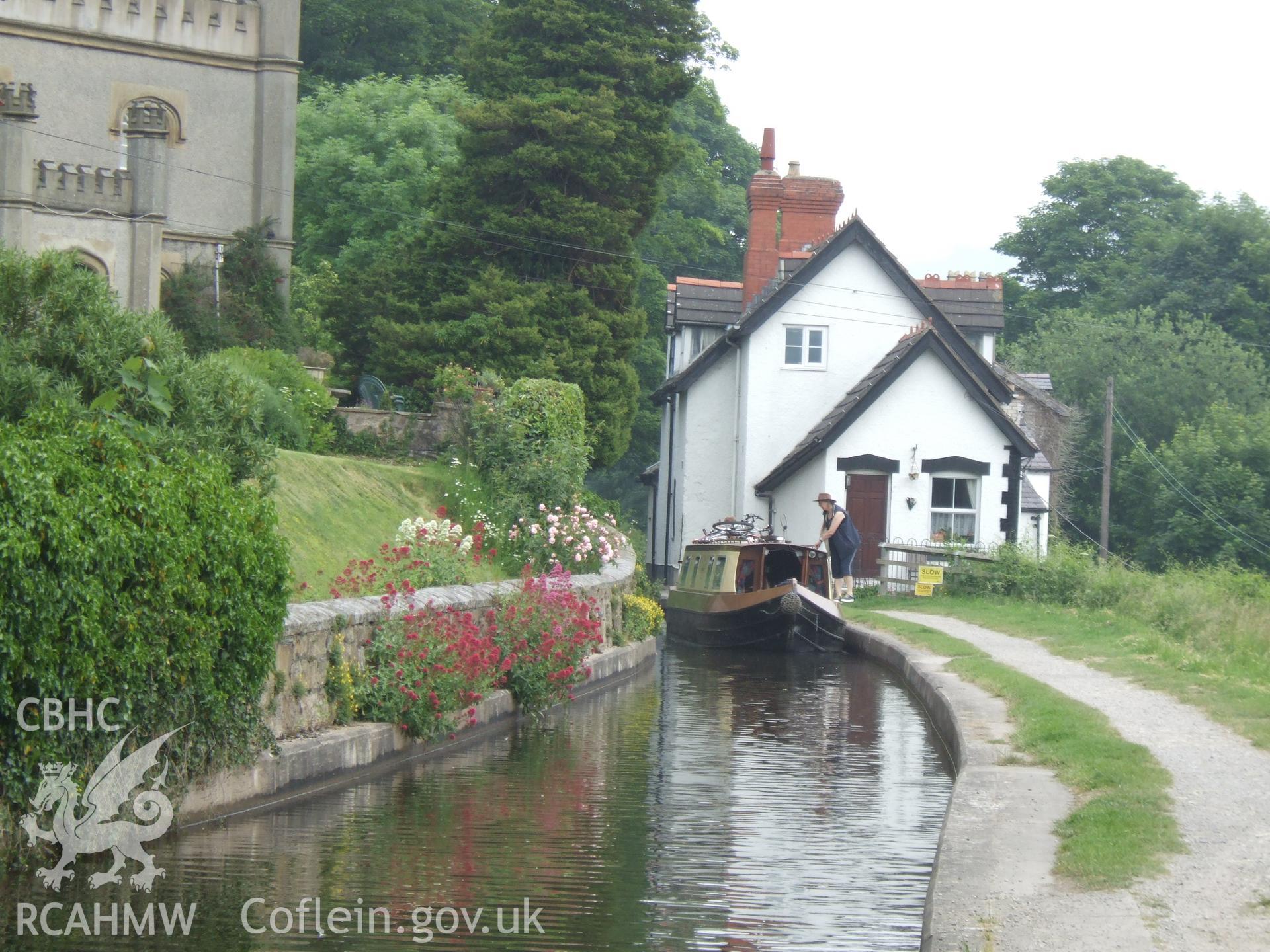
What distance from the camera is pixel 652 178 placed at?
123 ft

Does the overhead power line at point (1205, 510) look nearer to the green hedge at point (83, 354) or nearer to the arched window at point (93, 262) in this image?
the arched window at point (93, 262)

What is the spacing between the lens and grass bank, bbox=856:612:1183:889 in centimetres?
781

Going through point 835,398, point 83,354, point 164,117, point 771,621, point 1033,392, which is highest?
point 164,117

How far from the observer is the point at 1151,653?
18.4 meters

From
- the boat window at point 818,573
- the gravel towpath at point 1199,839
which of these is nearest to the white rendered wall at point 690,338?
the boat window at point 818,573

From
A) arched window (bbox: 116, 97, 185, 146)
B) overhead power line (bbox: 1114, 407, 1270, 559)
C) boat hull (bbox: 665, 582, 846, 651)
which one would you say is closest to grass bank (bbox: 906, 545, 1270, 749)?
boat hull (bbox: 665, 582, 846, 651)

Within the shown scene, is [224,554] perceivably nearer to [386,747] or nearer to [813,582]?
[386,747]

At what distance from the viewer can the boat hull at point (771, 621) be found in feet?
78.2

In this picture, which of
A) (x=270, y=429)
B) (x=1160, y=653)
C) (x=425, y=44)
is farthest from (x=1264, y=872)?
(x=425, y=44)

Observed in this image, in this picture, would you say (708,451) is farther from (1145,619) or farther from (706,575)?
(1145,619)

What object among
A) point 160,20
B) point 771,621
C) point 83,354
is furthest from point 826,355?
point 83,354

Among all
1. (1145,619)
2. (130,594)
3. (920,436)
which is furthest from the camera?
(920,436)

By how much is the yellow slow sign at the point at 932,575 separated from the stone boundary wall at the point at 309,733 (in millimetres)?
17380

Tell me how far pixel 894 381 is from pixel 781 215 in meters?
8.53
